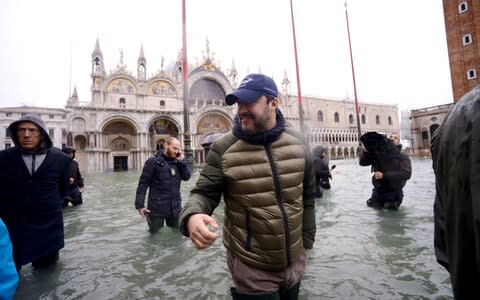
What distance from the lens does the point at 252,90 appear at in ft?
4.95

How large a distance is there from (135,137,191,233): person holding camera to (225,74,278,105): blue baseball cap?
2453 millimetres

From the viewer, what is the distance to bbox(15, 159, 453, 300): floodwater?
2329 millimetres

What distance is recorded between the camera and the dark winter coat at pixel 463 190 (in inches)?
23.7

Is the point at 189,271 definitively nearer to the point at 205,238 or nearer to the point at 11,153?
the point at 205,238

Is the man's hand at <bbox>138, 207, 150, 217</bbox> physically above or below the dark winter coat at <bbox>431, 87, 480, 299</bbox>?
below

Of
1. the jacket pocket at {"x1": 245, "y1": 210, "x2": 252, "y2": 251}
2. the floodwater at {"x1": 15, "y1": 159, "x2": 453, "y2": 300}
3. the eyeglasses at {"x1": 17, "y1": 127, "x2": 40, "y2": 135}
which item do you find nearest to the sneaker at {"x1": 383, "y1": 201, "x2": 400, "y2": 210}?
the floodwater at {"x1": 15, "y1": 159, "x2": 453, "y2": 300}

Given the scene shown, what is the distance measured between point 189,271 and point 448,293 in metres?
2.52

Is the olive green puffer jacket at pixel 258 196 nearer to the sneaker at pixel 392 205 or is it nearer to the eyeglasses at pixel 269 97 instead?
the eyeglasses at pixel 269 97

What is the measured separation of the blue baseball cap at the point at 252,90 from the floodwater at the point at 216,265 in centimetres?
186

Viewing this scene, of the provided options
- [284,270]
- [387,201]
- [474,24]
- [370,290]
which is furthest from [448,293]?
[474,24]

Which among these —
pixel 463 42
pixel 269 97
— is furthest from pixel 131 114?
pixel 463 42

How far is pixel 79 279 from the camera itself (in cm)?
267

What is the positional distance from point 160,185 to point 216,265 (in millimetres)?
1536

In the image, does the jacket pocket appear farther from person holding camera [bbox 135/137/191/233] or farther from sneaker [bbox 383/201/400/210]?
sneaker [bbox 383/201/400/210]
